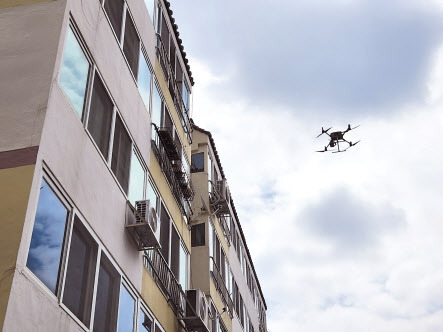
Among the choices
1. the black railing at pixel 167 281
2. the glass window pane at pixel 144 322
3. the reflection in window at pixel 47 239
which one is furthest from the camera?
the black railing at pixel 167 281

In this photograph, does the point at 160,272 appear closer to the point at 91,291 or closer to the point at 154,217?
the point at 154,217

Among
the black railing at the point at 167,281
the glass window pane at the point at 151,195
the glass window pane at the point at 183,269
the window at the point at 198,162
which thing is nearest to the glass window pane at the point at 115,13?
the glass window pane at the point at 151,195

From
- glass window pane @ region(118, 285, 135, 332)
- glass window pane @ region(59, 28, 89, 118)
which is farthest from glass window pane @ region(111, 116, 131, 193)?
glass window pane @ region(118, 285, 135, 332)

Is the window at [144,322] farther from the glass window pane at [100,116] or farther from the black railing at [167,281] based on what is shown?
the glass window pane at [100,116]

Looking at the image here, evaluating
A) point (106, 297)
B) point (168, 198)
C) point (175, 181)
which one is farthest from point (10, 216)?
point (175, 181)

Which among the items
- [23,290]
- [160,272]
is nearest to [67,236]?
[23,290]

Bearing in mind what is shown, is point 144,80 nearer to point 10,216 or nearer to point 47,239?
point 47,239
